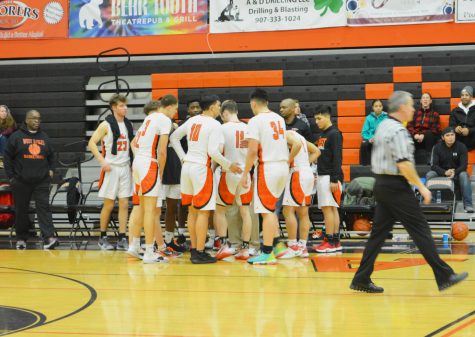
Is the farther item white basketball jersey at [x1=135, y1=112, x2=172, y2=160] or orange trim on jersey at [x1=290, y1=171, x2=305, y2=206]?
orange trim on jersey at [x1=290, y1=171, x2=305, y2=206]

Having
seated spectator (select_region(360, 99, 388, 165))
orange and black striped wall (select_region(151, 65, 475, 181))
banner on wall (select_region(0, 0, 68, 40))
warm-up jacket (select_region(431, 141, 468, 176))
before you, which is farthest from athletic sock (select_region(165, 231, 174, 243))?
banner on wall (select_region(0, 0, 68, 40))

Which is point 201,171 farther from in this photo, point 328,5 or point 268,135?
point 328,5

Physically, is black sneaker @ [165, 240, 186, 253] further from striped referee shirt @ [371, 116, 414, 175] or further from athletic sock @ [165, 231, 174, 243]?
striped referee shirt @ [371, 116, 414, 175]

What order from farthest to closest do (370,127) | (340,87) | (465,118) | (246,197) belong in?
(340,87) → (370,127) → (465,118) → (246,197)

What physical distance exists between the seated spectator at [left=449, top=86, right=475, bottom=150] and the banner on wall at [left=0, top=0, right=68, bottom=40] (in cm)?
763

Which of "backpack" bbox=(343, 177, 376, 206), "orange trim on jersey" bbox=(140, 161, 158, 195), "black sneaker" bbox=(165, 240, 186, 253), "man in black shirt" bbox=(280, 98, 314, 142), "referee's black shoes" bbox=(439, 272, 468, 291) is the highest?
"man in black shirt" bbox=(280, 98, 314, 142)

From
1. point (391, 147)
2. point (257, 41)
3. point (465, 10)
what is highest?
point (465, 10)

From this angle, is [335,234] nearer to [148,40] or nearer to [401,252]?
[401,252]

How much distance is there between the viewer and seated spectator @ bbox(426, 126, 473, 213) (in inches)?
463

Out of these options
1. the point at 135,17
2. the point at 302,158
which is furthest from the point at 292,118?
the point at 135,17

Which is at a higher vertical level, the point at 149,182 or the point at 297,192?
the point at 149,182

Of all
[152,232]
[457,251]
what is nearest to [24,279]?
[152,232]

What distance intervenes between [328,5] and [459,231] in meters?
5.61

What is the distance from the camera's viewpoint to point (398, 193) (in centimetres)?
605
